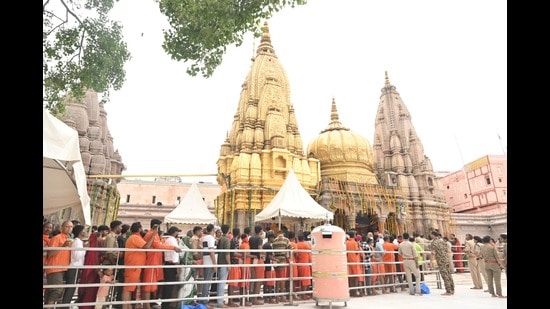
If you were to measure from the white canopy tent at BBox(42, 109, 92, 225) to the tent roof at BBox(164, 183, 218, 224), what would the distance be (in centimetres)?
1030

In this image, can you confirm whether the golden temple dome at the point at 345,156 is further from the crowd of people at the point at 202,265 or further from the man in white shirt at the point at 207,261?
the man in white shirt at the point at 207,261

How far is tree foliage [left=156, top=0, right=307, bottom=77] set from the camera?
7629mm

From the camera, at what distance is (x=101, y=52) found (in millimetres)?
9375

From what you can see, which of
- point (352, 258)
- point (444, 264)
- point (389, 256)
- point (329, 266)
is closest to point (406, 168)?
point (389, 256)

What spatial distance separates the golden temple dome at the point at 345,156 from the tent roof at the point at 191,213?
12.7 meters

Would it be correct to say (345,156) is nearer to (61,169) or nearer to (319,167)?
(319,167)

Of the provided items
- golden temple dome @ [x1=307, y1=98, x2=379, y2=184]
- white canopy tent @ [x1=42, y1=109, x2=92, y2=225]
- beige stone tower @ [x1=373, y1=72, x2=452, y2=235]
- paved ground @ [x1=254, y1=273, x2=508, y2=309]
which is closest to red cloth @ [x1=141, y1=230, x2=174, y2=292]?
white canopy tent @ [x1=42, y1=109, x2=92, y2=225]

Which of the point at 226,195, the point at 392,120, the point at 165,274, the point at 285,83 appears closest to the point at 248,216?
the point at 226,195

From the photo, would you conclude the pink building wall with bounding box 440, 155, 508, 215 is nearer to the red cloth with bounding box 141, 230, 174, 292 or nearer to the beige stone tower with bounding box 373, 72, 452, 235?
the beige stone tower with bounding box 373, 72, 452, 235

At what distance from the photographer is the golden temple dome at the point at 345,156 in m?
28.5

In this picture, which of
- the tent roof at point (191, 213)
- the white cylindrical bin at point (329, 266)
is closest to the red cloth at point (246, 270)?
the white cylindrical bin at point (329, 266)

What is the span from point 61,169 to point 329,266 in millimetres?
5305

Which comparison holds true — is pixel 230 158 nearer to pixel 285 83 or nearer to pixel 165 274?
pixel 285 83

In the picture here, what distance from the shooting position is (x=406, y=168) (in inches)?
1278
